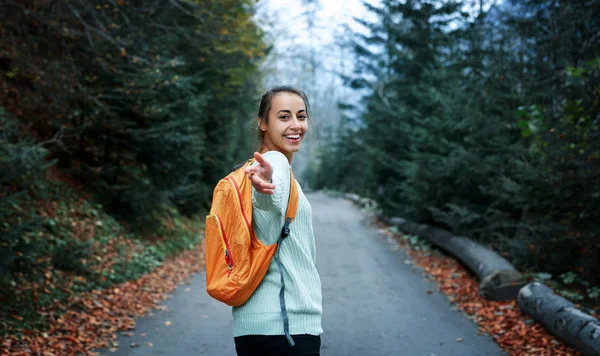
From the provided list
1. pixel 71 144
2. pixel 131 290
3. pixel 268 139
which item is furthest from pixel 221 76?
pixel 268 139

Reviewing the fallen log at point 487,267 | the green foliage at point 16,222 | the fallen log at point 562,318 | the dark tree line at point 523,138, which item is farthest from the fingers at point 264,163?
the fallen log at point 487,267

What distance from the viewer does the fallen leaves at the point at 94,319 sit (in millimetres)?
5430

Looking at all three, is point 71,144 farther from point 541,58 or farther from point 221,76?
point 541,58

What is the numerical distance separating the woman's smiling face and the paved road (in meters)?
3.94

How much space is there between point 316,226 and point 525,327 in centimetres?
1258

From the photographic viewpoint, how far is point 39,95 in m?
9.50

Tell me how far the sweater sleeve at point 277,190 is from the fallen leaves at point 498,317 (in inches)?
184

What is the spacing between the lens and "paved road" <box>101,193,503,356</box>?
5.89 metres

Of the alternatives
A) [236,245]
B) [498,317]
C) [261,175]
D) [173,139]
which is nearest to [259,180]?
[261,175]

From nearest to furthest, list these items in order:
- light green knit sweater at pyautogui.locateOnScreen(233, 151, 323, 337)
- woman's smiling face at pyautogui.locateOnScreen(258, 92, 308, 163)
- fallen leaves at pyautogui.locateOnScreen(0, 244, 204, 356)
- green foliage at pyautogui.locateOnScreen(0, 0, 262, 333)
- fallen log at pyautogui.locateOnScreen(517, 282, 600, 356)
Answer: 1. light green knit sweater at pyautogui.locateOnScreen(233, 151, 323, 337)
2. woman's smiling face at pyautogui.locateOnScreen(258, 92, 308, 163)
3. fallen log at pyautogui.locateOnScreen(517, 282, 600, 356)
4. fallen leaves at pyautogui.locateOnScreen(0, 244, 204, 356)
5. green foliage at pyautogui.locateOnScreen(0, 0, 262, 333)

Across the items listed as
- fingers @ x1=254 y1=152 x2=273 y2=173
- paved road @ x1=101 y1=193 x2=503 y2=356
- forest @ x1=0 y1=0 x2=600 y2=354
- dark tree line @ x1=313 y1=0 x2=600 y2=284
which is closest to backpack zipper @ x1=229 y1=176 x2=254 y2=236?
fingers @ x1=254 y1=152 x2=273 y2=173

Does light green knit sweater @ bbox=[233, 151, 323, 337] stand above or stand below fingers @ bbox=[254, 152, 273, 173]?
below

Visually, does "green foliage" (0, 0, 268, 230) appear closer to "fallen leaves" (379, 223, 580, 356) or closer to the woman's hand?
"fallen leaves" (379, 223, 580, 356)

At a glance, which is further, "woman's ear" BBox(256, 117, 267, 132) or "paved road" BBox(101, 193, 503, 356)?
"paved road" BBox(101, 193, 503, 356)
